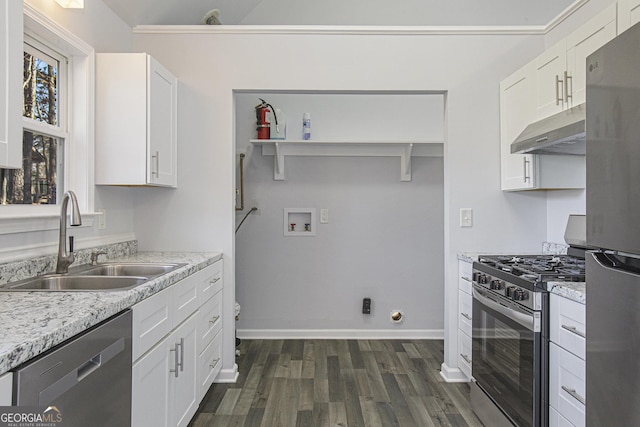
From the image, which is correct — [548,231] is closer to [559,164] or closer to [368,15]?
[559,164]

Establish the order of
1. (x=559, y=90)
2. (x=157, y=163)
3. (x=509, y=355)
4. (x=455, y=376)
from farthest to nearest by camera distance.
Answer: (x=455, y=376) < (x=157, y=163) < (x=559, y=90) < (x=509, y=355)

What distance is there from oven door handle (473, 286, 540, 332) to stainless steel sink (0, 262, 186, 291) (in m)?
1.62

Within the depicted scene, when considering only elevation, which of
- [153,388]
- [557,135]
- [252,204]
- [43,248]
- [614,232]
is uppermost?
→ [557,135]

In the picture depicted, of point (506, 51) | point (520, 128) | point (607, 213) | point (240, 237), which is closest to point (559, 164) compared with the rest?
point (520, 128)

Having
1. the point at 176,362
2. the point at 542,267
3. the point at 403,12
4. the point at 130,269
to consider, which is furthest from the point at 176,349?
the point at 403,12

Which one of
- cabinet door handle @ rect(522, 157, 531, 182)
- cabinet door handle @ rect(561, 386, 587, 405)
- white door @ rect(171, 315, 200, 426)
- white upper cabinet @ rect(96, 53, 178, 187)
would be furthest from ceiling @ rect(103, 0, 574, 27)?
cabinet door handle @ rect(561, 386, 587, 405)

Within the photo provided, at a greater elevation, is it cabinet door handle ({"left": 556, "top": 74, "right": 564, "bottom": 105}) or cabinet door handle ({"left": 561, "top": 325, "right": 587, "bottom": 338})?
cabinet door handle ({"left": 556, "top": 74, "right": 564, "bottom": 105})

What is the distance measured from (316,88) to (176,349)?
6.24ft

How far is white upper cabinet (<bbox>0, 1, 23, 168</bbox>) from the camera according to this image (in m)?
1.33

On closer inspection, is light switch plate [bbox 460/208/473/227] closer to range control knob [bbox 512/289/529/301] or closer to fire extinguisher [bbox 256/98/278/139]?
range control knob [bbox 512/289/529/301]

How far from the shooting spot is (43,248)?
1.98 m

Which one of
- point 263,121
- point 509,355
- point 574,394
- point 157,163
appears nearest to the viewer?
point 574,394

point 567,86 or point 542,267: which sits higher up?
point 567,86

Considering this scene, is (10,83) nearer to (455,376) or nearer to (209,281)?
(209,281)
